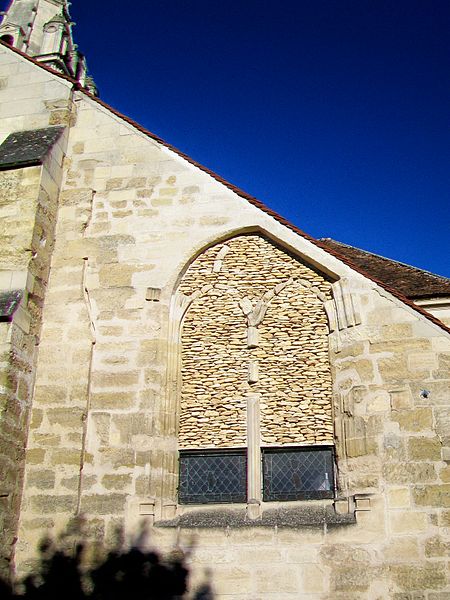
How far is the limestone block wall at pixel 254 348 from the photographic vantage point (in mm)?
7672

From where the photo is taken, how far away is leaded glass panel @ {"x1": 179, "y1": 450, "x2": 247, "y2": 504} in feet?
24.3

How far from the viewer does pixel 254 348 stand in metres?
8.08

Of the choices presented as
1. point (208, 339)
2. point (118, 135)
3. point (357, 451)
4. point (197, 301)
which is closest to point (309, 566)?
point (357, 451)

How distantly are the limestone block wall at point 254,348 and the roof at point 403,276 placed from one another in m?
1.08

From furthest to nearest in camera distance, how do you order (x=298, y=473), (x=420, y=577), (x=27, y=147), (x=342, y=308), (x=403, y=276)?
1. (x=403, y=276)
2. (x=27, y=147)
3. (x=342, y=308)
4. (x=298, y=473)
5. (x=420, y=577)

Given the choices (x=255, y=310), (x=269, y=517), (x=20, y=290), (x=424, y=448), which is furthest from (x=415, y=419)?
(x=20, y=290)

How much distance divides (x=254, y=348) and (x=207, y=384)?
72 cm

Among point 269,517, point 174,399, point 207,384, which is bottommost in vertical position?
point 269,517

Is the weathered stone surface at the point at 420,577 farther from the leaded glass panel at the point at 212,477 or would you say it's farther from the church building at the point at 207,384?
the leaded glass panel at the point at 212,477

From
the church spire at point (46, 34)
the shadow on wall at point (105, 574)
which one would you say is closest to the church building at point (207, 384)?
the shadow on wall at point (105, 574)

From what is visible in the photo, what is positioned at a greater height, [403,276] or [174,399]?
[403,276]

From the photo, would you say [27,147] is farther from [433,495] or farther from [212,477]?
[433,495]

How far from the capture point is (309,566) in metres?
6.62

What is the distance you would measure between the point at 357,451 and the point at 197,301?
2766 millimetres
